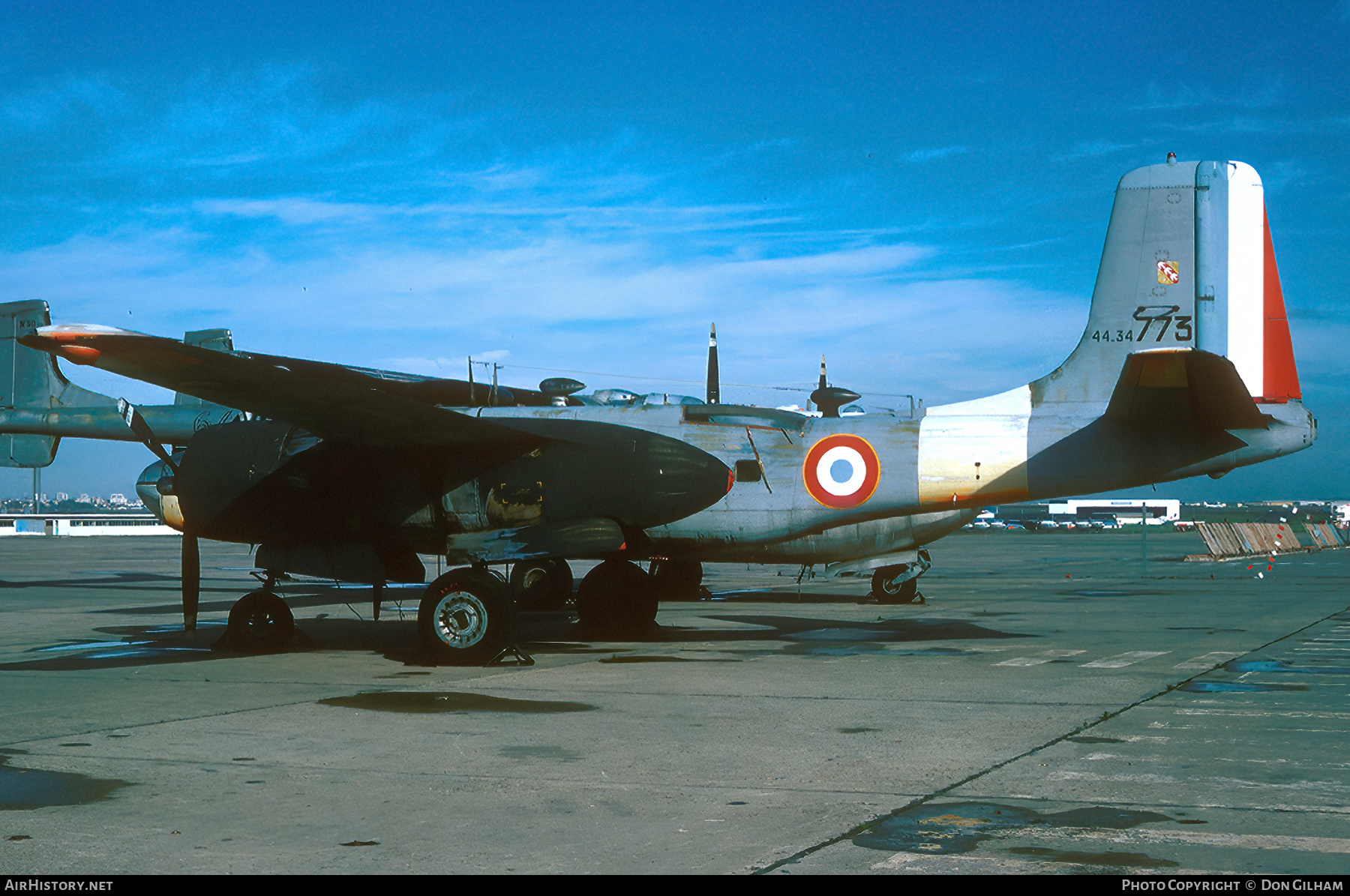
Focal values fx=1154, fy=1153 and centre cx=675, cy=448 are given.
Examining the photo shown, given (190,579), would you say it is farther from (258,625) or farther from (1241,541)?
(1241,541)

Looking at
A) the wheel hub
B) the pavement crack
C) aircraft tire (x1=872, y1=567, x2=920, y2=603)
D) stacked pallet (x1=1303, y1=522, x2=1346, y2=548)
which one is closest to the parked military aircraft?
the wheel hub

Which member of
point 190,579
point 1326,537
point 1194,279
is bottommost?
point 1326,537

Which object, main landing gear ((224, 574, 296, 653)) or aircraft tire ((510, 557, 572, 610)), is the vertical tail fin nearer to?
main landing gear ((224, 574, 296, 653))

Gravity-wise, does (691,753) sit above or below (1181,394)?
below

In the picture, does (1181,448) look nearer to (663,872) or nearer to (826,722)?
(826,722)

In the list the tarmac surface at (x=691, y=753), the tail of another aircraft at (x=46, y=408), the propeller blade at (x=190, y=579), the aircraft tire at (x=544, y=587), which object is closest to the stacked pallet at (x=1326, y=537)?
the aircraft tire at (x=544, y=587)

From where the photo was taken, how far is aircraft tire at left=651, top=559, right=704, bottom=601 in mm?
Result: 25469

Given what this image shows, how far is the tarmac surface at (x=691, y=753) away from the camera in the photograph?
19.6 ft

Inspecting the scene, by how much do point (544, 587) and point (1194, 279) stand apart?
45.6ft

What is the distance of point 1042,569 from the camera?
41.8m

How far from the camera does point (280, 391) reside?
1387 cm

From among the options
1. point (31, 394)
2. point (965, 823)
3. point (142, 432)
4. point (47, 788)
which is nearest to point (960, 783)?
point (965, 823)

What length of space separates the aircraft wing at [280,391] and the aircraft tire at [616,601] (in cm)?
362
